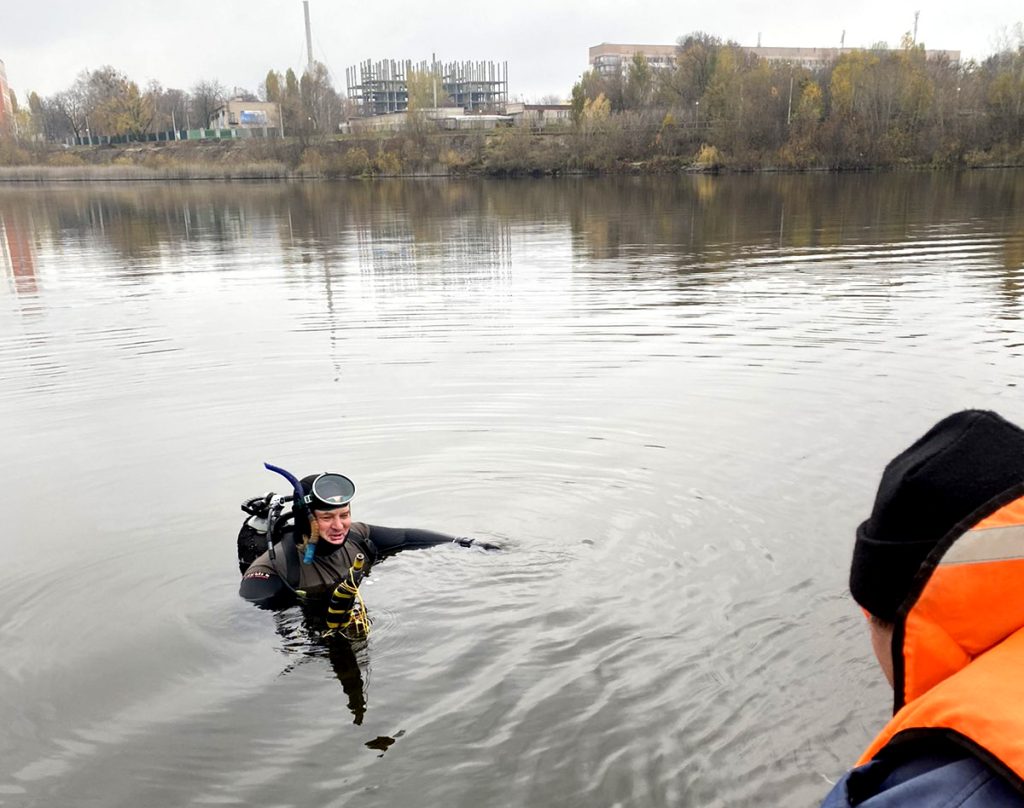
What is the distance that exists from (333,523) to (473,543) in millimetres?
1253

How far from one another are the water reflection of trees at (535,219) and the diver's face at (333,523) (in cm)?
1262

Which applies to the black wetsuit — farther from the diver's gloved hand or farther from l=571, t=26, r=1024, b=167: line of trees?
l=571, t=26, r=1024, b=167: line of trees

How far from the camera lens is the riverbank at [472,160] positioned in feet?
198

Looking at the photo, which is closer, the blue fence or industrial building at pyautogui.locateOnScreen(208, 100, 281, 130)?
the blue fence

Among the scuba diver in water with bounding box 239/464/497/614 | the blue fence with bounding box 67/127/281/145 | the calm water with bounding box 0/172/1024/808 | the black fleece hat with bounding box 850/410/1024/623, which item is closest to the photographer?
the black fleece hat with bounding box 850/410/1024/623

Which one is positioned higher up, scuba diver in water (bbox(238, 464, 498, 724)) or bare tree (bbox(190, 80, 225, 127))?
bare tree (bbox(190, 80, 225, 127))

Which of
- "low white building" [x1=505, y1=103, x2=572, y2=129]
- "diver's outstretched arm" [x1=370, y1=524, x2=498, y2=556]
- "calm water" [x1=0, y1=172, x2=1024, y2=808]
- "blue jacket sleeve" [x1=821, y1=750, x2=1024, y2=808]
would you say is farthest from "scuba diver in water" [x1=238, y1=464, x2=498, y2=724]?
"low white building" [x1=505, y1=103, x2=572, y2=129]

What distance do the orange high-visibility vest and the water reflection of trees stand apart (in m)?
16.3

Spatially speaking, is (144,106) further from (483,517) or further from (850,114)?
(483,517)

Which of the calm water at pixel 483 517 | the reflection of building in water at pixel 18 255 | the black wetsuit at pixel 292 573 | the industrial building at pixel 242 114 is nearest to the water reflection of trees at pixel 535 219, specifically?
the reflection of building in water at pixel 18 255

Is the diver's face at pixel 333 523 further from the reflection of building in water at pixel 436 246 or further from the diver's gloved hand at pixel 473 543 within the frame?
the reflection of building in water at pixel 436 246

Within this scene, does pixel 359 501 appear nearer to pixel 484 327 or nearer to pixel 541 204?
pixel 484 327

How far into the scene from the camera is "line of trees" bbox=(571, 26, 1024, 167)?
2260 inches

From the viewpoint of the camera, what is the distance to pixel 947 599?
1.19 meters
